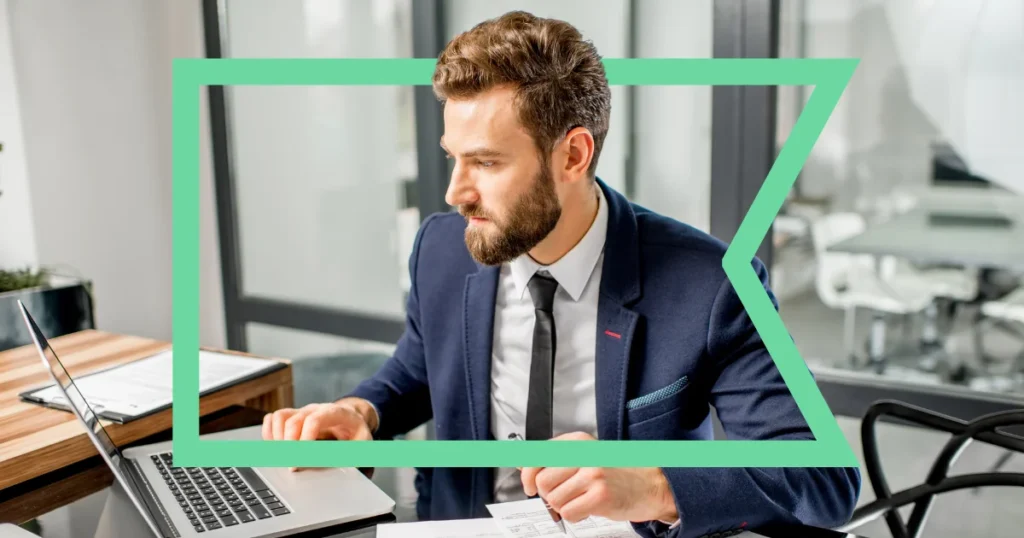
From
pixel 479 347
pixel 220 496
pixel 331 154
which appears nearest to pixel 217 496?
pixel 220 496

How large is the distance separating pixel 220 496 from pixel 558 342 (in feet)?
1.46

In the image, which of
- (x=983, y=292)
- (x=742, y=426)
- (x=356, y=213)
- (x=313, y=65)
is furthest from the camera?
(x=356, y=213)

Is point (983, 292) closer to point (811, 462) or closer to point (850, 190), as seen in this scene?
point (850, 190)

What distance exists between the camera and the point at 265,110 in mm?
3062

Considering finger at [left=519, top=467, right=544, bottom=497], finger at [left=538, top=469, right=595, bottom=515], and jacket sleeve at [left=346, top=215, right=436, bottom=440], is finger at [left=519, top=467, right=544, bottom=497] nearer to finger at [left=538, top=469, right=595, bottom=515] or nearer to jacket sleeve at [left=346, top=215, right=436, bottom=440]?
finger at [left=538, top=469, right=595, bottom=515]

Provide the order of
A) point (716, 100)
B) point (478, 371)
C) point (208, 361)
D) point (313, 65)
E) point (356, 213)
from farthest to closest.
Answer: point (356, 213), point (716, 100), point (208, 361), point (478, 371), point (313, 65)

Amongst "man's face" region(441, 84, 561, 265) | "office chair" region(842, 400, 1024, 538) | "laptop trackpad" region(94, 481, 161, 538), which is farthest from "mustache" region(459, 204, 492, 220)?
"office chair" region(842, 400, 1024, 538)

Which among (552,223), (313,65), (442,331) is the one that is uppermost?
(313,65)

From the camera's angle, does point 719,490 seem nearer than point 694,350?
Yes

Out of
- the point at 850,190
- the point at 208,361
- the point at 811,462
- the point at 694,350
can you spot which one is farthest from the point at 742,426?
the point at 850,190

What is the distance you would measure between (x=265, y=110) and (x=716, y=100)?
1.89m

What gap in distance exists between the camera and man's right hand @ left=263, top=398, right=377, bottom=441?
974 millimetres

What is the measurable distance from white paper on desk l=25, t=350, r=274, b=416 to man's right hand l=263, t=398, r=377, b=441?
297 mm

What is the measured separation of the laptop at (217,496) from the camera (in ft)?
2.91
